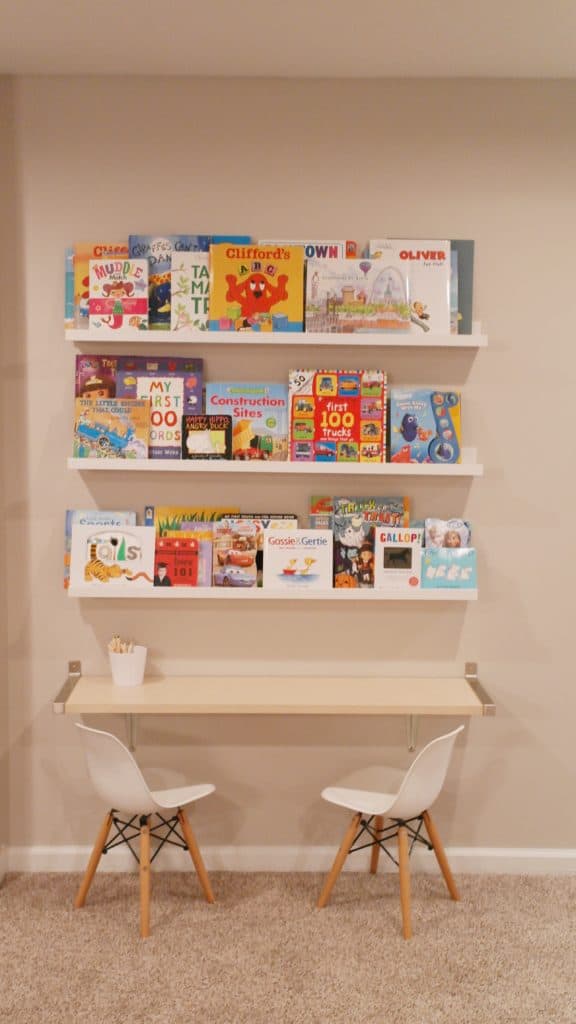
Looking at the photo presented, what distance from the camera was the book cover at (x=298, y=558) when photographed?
288 centimetres

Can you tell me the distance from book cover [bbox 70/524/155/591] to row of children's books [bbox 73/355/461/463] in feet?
0.84

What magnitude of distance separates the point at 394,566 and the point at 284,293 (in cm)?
97

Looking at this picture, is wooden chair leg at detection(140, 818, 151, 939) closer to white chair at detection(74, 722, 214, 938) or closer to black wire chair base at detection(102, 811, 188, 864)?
white chair at detection(74, 722, 214, 938)

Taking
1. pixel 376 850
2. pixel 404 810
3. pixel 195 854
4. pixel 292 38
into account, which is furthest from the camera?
pixel 376 850

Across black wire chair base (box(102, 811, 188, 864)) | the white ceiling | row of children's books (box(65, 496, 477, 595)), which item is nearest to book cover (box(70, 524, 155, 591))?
row of children's books (box(65, 496, 477, 595))

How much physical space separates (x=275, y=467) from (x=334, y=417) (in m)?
0.27

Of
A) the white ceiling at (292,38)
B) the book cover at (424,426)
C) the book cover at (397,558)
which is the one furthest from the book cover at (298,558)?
the white ceiling at (292,38)

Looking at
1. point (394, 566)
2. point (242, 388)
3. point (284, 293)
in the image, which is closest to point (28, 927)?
point (394, 566)

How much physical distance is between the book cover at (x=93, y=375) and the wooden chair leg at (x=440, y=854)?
1764 millimetres

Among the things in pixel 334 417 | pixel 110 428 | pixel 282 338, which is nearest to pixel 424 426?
pixel 334 417

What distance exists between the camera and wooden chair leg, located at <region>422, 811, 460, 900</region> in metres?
2.84

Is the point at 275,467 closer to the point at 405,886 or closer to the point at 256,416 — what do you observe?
the point at 256,416

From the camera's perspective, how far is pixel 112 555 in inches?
114

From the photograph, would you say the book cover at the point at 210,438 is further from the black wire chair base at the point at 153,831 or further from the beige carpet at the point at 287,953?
the beige carpet at the point at 287,953
